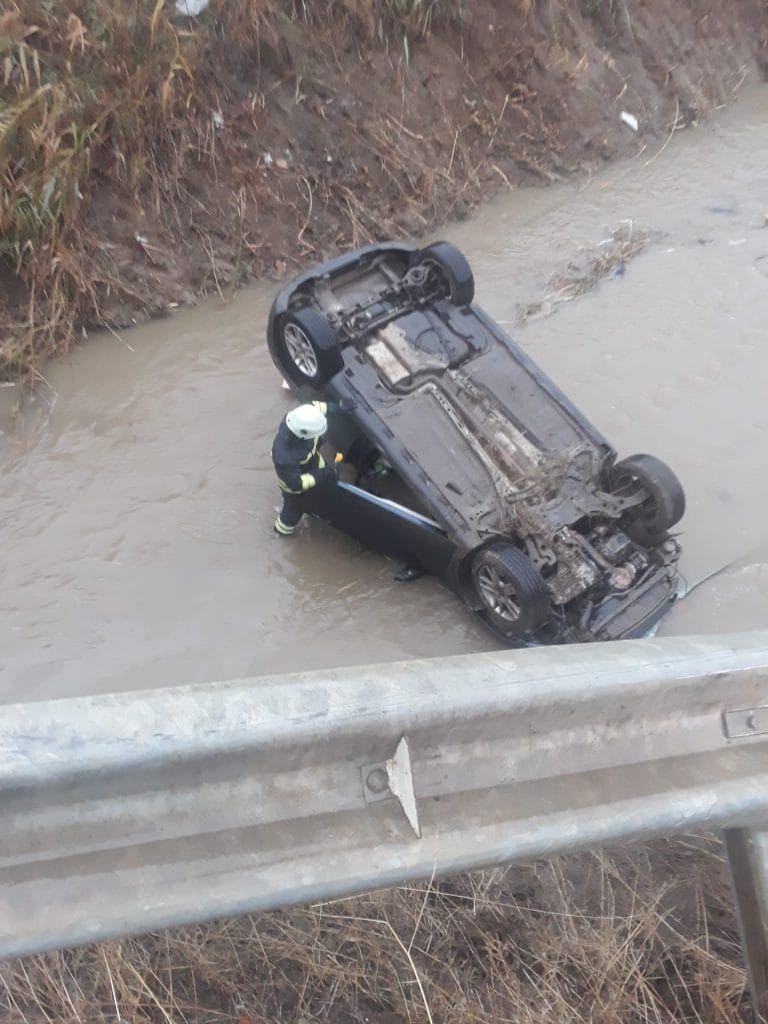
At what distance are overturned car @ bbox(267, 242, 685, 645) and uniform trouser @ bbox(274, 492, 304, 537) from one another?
14cm

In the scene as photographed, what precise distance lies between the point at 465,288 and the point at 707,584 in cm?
214

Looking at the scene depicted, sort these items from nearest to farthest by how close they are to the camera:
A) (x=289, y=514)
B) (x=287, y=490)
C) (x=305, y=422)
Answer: (x=305, y=422) → (x=287, y=490) → (x=289, y=514)

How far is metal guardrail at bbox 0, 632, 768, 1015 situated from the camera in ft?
6.06

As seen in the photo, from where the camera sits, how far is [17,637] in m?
4.35

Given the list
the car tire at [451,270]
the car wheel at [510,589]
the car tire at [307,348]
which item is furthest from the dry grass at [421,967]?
the car tire at [451,270]

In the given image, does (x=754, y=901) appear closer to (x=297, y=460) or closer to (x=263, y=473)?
(x=297, y=460)

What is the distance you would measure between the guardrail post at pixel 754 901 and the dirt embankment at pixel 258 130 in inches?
194

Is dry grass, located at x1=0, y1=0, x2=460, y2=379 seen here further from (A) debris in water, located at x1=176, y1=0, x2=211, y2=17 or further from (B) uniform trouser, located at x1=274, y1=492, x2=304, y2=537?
(B) uniform trouser, located at x1=274, y1=492, x2=304, y2=537

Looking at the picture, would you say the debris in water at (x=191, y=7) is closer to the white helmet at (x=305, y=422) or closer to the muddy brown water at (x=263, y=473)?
the muddy brown water at (x=263, y=473)

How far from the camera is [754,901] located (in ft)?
7.82

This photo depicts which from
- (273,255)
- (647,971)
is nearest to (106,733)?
(647,971)

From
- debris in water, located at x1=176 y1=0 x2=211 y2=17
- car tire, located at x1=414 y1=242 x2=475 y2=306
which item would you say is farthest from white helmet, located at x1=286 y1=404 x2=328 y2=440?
debris in water, located at x1=176 y1=0 x2=211 y2=17

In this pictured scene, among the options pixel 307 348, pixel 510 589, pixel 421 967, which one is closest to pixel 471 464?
pixel 510 589

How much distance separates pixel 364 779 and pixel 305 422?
99.8 inches
